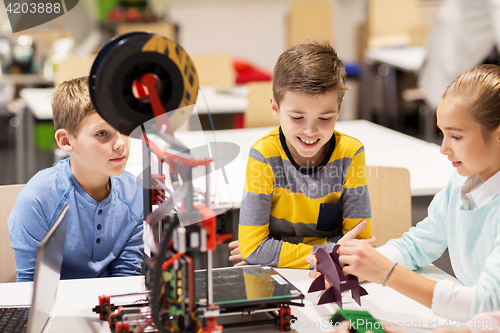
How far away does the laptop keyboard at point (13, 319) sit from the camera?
976mm

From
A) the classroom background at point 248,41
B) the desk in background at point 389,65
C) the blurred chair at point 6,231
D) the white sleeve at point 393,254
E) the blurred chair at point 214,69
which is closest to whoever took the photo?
the white sleeve at point 393,254

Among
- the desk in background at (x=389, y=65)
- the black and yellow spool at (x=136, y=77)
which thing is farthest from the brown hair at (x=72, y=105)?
the desk in background at (x=389, y=65)

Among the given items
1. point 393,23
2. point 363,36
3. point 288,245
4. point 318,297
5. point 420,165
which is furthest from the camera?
point 363,36

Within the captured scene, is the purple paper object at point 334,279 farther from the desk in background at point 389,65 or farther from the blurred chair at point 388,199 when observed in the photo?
the desk in background at point 389,65

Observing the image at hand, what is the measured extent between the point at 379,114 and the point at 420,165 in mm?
3729

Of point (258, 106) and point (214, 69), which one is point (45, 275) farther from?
point (214, 69)

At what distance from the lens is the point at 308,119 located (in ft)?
4.24

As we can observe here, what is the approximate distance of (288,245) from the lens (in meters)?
1.32

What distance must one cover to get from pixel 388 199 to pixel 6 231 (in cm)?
113

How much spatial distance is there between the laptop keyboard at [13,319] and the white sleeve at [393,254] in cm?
77

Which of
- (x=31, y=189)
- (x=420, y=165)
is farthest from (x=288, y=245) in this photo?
(x=420, y=165)

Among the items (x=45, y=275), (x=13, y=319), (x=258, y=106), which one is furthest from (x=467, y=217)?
(x=258, y=106)

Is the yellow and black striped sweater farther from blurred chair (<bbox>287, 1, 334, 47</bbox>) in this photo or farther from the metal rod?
blurred chair (<bbox>287, 1, 334, 47</bbox>)

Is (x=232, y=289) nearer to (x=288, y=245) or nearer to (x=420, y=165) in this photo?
(x=288, y=245)
